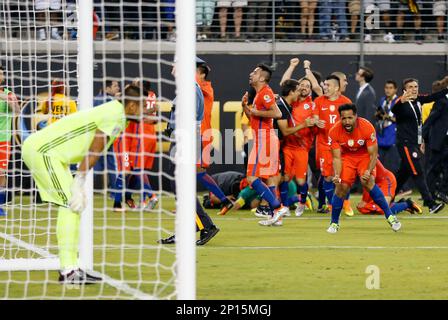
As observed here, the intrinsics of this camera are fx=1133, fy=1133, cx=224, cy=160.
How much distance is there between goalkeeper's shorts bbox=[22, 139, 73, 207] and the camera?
9.48 metres

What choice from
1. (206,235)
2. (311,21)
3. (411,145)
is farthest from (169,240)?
(311,21)

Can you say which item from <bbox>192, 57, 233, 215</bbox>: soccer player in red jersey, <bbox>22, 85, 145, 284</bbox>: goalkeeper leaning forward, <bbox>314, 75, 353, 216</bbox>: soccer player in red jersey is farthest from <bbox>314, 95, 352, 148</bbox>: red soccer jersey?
<bbox>22, 85, 145, 284</bbox>: goalkeeper leaning forward

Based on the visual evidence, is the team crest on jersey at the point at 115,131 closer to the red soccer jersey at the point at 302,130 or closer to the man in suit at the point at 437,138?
the red soccer jersey at the point at 302,130

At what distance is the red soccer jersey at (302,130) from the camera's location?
1817 cm

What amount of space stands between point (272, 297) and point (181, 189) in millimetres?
1513

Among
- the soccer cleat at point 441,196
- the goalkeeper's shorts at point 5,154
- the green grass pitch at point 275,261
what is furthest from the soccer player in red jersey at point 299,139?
the goalkeeper's shorts at point 5,154

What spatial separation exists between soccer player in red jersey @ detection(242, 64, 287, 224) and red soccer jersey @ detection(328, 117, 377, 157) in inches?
48.8

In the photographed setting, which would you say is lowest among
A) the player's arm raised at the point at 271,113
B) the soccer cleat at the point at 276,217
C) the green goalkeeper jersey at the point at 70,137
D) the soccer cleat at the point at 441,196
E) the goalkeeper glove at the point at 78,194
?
the soccer cleat at the point at 441,196

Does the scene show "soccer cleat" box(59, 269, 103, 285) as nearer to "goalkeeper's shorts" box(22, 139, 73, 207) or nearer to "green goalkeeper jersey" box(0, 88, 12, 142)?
"goalkeeper's shorts" box(22, 139, 73, 207)

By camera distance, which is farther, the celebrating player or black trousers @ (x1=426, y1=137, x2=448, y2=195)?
black trousers @ (x1=426, y1=137, x2=448, y2=195)

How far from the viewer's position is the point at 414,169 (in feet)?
61.4

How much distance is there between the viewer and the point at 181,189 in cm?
807

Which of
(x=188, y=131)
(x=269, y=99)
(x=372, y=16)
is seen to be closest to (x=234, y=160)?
(x=372, y=16)

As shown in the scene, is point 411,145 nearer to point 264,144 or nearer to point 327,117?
point 327,117
